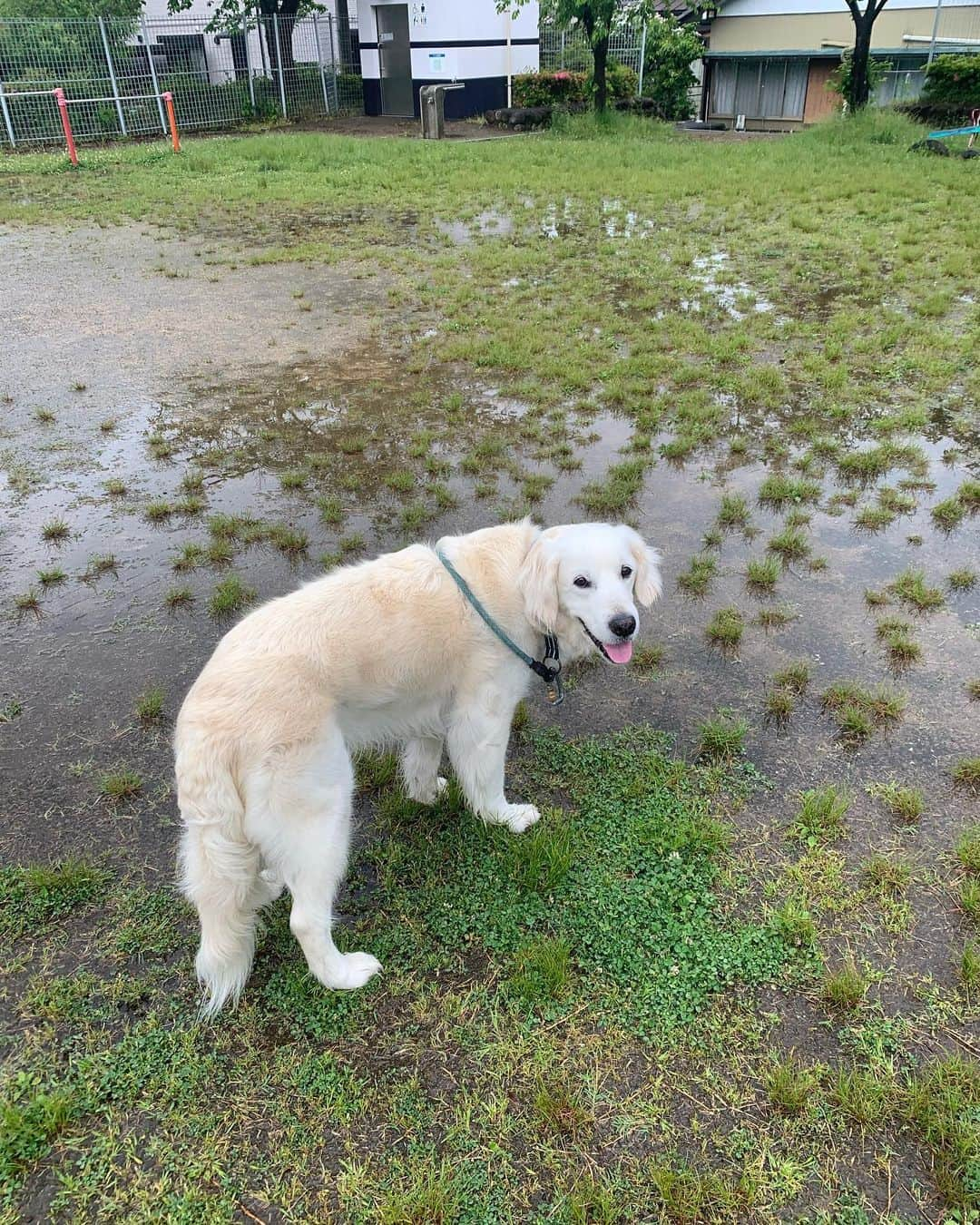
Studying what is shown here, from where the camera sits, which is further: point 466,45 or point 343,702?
point 466,45

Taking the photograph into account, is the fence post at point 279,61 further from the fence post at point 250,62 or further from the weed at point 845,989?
the weed at point 845,989

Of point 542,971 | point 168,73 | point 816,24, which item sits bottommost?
point 542,971

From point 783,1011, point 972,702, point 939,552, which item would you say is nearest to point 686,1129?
point 783,1011

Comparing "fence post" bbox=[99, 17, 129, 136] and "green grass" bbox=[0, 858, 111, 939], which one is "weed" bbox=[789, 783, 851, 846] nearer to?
"green grass" bbox=[0, 858, 111, 939]

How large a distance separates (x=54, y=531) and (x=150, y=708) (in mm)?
2089

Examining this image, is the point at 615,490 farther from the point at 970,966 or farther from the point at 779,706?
the point at 970,966

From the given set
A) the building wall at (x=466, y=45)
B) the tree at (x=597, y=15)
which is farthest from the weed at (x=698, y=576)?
the building wall at (x=466, y=45)

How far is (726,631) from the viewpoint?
3934 millimetres

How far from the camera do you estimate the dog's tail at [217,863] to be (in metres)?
2.14

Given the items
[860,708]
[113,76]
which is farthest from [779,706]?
[113,76]

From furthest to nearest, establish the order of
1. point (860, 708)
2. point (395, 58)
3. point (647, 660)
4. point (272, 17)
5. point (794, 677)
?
point (395, 58) → point (272, 17) → point (647, 660) → point (794, 677) → point (860, 708)

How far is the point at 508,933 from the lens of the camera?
2607mm

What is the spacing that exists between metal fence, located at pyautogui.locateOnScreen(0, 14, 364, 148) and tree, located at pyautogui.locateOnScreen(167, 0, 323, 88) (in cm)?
5

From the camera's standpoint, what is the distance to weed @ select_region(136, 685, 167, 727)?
3.47m
